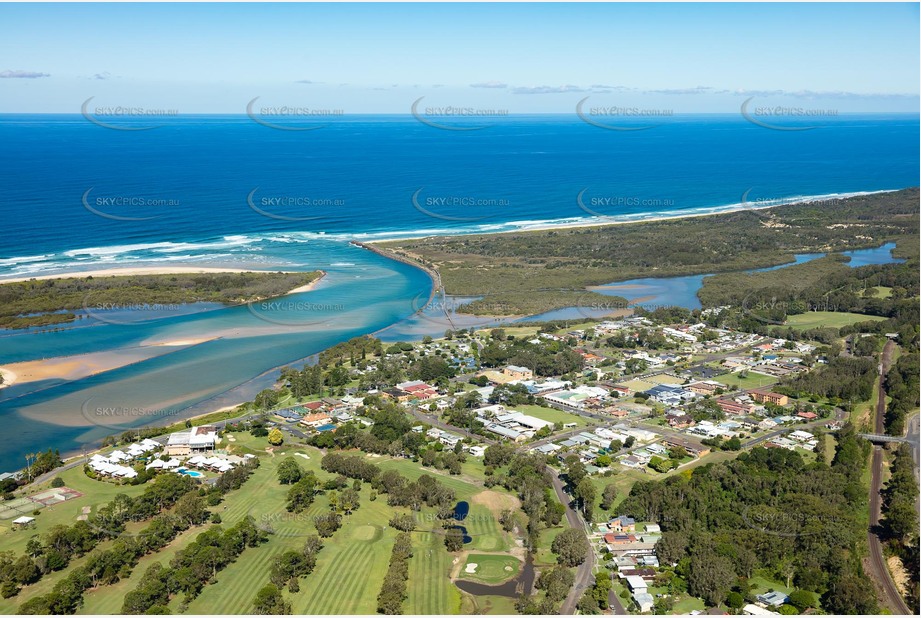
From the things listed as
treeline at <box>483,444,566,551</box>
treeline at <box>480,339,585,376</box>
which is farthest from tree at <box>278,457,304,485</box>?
treeline at <box>480,339,585,376</box>

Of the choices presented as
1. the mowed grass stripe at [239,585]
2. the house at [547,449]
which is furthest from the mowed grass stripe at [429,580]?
the house at [547,449]

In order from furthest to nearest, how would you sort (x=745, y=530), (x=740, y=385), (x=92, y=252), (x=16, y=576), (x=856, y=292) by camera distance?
(x=92, y=252)
(x=856, y=292)
(x=740, y=385)
(x=745, y=530)
(x=16, y=576)

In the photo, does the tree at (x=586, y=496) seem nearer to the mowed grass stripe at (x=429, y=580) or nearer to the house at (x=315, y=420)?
the mowed grass stripe at (x=429, y=580)

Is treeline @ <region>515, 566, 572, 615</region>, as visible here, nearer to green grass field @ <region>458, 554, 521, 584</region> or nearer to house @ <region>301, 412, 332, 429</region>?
green grass field @ <region>458, 554, 521, 584</region>

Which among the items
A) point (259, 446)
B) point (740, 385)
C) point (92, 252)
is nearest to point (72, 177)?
point (92, 252)

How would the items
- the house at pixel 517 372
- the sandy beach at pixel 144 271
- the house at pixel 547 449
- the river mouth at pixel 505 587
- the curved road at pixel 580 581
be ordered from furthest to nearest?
the sandy beach at pixel 144 271 < the house at pixel 517 372 < the house at pixel 547 449 < the river mouth at pixel 505 587 < the curved road at pixel 580 581

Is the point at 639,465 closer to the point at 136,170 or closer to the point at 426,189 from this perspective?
the point at 426,189
